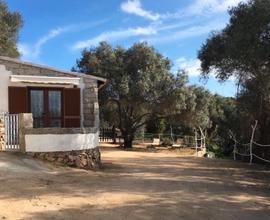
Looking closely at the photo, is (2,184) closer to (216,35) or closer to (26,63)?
(26,63)

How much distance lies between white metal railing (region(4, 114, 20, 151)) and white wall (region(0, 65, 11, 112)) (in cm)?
267

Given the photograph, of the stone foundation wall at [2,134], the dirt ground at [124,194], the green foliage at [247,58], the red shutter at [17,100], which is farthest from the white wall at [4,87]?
the green foliage at [247,58]

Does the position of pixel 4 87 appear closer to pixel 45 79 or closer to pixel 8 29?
pixel 45 79

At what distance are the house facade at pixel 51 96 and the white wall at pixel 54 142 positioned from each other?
18cm

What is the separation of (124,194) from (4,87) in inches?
340

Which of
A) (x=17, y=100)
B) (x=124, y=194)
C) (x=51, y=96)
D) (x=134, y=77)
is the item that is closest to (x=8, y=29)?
(x=134, y=77)

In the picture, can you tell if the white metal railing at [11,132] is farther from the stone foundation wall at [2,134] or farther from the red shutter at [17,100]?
the red shutter at [17,100]

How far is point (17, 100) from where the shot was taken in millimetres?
16953

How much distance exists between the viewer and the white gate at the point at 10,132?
45.8 ft

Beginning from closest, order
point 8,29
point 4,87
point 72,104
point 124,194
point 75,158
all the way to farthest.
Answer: point 124,194, point 75,158, point 4,87, point 72,104, point 8,29

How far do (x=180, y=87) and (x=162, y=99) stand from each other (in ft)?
4.27

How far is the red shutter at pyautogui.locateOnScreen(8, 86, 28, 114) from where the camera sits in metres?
16.8

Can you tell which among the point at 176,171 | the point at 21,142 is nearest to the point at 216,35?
the point at 176,171

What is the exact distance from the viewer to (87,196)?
30.5 feet
